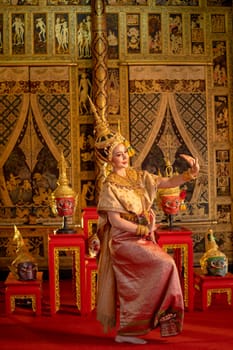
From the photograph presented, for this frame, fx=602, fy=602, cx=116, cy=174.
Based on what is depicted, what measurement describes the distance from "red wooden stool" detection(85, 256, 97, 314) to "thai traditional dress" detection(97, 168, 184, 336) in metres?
1.22

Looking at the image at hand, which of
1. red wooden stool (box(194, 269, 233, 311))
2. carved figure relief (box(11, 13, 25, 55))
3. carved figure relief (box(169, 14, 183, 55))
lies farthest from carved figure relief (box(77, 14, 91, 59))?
red wooden stool (box(194, 269, 233, 311))

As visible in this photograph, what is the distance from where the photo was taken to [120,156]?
486 centimetres

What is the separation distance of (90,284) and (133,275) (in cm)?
151

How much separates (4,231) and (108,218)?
Answer: 13.0ft

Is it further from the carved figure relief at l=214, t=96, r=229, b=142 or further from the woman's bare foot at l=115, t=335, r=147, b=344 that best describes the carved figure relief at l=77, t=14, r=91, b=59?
the woman's bare foot at l=115, t=335, r=147, b=344

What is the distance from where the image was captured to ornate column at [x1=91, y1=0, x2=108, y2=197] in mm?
8266

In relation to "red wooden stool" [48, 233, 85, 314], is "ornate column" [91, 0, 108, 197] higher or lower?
higher

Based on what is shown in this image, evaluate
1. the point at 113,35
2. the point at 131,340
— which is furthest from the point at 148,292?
the point at 113,35

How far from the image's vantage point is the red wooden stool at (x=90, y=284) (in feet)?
19.7

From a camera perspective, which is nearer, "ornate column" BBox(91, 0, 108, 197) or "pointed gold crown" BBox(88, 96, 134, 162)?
"pointed gold crown" BBox(88, 96, 134, 162)

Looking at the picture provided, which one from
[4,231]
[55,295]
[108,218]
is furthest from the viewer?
[4,231]

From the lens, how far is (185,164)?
8.68m

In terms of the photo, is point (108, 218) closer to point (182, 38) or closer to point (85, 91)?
point (85, 91)

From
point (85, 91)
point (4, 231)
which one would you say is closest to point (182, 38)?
point (85, 91)
